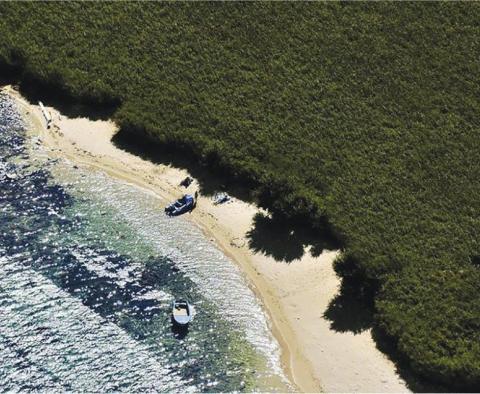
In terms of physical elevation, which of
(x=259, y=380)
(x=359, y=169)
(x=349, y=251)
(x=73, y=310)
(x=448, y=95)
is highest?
(x=448, y=95)

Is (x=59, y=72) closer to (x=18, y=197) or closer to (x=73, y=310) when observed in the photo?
(x=18, y=197)

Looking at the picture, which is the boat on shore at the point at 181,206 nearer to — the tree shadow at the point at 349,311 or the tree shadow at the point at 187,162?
the tree shadow at the point at 187,162

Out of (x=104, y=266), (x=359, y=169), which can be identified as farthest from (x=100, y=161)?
(x=359, y=169)

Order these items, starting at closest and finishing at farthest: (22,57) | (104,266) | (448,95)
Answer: (104,266)
(448,95)
(22,57)

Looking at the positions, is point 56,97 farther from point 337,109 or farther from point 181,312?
point 181,312

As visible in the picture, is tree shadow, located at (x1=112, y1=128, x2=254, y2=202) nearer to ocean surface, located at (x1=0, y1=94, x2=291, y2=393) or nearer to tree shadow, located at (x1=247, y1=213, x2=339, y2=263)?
tree shadow, located at (x1=247, y1=213, x2=339, y2=263)

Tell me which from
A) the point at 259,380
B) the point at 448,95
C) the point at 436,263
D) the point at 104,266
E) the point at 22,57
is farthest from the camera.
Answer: the point at 22,57
